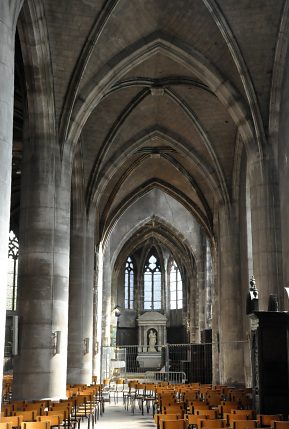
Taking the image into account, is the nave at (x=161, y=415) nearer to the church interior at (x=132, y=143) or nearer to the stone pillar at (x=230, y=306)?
the church interior at (x=132, y=143)

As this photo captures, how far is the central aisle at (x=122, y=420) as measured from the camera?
16859mm

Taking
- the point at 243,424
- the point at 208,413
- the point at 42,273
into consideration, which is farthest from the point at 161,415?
the point at 42,273

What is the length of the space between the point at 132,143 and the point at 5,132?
19.0 meters

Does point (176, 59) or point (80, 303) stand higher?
point (176, 59)

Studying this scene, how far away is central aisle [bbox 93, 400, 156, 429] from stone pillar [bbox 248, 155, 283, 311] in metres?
5.33

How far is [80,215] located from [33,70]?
10.7m

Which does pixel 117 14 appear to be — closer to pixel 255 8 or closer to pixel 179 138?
pixel 255 8

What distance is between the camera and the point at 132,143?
99.5 ft

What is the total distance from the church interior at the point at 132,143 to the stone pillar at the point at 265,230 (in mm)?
48

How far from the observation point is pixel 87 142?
→ 28141 millimetres

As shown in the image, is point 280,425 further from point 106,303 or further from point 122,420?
point 106,303

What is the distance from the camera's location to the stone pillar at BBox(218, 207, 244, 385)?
2722cm

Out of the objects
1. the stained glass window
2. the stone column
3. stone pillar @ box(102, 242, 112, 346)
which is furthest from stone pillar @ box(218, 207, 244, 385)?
the stone column

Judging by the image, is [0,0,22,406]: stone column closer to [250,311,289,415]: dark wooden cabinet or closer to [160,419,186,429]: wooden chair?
[160,419,186,429]: wooden chair
